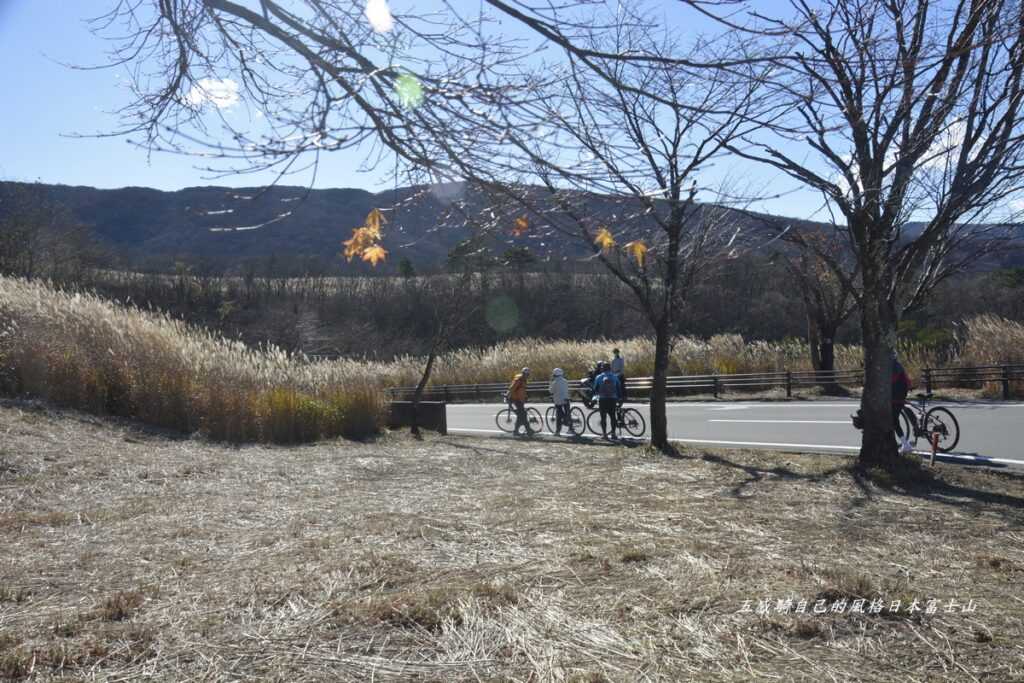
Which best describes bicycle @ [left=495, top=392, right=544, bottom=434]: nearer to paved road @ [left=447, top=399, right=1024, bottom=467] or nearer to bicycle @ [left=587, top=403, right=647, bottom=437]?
paved road @ [left=447, top=399, right=1024, bottom=467]

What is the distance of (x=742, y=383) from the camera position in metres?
25.6

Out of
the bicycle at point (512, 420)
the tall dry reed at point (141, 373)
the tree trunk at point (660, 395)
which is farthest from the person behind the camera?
the bicycle at point (512, 420)

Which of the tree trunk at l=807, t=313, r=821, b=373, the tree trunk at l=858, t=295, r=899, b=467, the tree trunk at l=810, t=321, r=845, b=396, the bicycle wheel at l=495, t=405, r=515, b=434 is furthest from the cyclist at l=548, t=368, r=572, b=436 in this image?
the tree trunk at l=807, t=313, r=821, b=373

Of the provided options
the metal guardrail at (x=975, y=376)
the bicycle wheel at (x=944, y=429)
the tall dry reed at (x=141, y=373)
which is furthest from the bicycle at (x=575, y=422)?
the metal guardrail at (x=975, y=376)

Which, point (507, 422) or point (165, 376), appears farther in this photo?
point (507, 422)

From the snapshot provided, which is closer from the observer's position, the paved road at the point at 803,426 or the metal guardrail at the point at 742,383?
the paved road at the point at 803,426

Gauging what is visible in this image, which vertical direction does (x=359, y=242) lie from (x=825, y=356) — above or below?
above

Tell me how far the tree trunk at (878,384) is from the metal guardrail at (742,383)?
11586 millimetres

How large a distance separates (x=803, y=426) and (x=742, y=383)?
10.6 m

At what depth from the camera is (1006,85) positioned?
7.77 metres

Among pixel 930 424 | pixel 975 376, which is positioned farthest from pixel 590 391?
pixel 975 376

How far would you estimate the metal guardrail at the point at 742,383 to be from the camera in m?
20.5

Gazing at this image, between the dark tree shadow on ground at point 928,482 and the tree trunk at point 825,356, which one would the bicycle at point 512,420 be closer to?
the dark tree shadow on ground at point 928,482

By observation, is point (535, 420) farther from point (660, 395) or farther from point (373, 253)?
point (373, 253)
